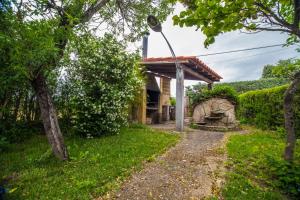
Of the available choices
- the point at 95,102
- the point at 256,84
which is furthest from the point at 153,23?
the point at 256,84

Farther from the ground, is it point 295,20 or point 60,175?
point 295,20

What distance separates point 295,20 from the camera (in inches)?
120

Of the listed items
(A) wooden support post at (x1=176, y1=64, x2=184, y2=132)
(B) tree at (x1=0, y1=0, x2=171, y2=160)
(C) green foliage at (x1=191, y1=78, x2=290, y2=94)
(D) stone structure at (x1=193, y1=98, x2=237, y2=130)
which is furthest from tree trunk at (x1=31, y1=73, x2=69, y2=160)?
(C) green foliage at (x1=191, y1=78, x2=290, y2=94)

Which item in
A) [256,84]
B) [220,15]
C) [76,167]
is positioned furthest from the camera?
[256,84]

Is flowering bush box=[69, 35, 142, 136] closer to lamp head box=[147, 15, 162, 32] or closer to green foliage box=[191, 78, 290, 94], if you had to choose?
lamp head box=[147, 15, 162, 32]

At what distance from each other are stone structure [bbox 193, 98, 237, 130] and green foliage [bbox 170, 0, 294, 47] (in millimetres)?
7792

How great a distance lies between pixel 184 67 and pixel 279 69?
18.7 ft

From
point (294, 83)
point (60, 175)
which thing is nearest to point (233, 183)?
point (294, 83)

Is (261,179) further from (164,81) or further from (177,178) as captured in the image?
(164,81)

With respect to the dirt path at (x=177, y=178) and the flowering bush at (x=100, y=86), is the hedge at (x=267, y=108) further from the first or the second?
the flowering bush at (x=100, y=86)

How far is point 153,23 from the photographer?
25.7 feet

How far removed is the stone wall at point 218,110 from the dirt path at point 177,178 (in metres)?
5.34

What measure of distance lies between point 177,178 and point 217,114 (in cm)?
742

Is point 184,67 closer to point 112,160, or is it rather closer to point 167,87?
point 167,87
